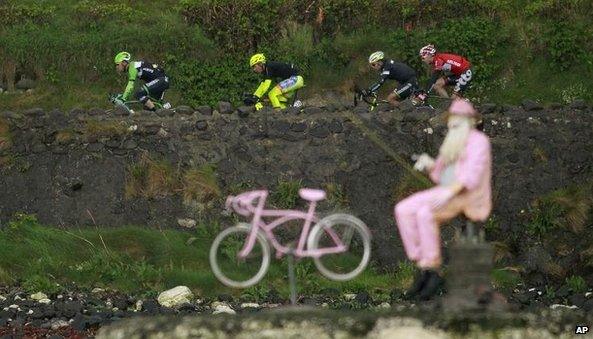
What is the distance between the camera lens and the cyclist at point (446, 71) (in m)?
29.2

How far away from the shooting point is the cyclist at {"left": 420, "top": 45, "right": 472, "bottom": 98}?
29234mm

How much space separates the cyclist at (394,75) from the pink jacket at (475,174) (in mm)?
14242

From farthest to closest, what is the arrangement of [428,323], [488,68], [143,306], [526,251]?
1. [488,68]
2. [526,251]
3. [143,306]
4. [428,323]

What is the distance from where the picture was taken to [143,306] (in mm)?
22547

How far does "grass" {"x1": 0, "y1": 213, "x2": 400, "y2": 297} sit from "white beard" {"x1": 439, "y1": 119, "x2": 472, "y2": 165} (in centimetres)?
1066

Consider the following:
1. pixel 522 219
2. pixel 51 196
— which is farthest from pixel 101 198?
pixel 522 219

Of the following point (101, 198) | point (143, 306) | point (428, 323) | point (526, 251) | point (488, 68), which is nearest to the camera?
point (428, 323)

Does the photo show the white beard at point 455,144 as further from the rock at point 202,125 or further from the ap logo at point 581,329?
the rock at point 202,125

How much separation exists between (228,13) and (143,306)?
43.9ft

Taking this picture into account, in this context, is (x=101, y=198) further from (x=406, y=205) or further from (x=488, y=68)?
(x=406, y=205)

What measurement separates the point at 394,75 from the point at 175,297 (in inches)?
290

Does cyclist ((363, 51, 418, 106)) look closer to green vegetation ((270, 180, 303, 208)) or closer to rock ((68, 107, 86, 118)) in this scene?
green vegetation ((270, 180, 303, 208))

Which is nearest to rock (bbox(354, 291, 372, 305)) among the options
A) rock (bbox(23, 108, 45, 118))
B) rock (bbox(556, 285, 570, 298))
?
rock (bbox(556, 285, 570, 298))

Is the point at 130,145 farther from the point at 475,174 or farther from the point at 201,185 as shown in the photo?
the point at 475,174
